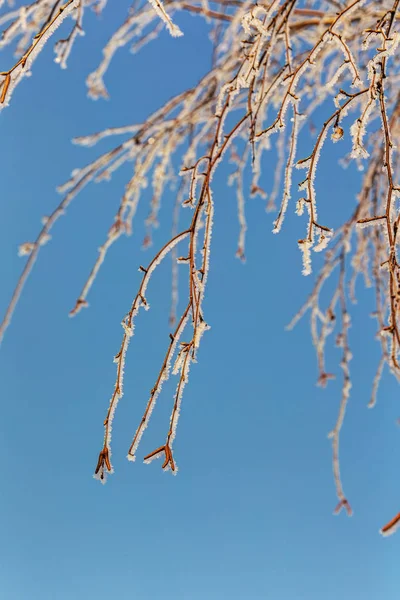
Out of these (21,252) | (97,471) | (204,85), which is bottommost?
(97,471)

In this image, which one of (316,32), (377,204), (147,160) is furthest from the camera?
(377,204)

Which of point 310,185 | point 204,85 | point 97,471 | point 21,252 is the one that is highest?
point 204,85

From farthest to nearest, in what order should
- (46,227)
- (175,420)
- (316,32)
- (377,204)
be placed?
(377,204) → (316,32) → (46,227) → (175,420)

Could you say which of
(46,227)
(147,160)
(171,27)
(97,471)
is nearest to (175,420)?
(97,471)

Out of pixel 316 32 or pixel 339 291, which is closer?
pixel 316 32

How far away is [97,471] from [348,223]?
116 cm

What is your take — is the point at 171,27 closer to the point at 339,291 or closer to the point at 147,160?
the point at 147,160

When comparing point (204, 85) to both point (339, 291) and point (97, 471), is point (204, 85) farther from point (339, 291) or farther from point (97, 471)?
point (97, 471)

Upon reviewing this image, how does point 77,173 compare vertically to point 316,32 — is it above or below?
below

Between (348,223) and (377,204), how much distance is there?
0.31 feet

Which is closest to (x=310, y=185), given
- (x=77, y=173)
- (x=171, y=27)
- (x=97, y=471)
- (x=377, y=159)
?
(x=171, y=27)

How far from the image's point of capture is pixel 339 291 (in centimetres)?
156

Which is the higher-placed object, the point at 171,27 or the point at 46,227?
the point at 46,227

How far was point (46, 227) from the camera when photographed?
1.18 metres
